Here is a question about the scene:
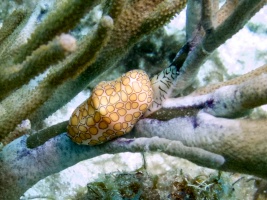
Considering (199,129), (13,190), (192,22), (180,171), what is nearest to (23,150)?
(13,190)

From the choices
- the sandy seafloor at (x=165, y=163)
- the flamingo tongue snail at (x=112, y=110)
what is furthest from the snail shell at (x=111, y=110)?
the sandy seafloor at (x=165, y=163)

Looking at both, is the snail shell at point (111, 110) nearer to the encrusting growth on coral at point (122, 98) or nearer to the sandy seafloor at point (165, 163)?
the encrusting growth on coral at point (122, 98)

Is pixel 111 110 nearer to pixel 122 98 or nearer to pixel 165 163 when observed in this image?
pixel 122 98

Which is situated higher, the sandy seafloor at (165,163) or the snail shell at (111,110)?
the snail shell at (111,110)

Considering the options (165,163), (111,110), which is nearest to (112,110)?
(111,110)

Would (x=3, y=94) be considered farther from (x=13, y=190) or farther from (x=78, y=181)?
(x=78, y=181)

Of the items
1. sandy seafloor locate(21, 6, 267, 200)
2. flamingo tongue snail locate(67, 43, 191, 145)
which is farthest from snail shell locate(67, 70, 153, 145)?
sandy seafloor locate(21, 6, 267, 200)

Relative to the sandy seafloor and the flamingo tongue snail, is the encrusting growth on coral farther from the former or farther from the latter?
the sandy seafloor

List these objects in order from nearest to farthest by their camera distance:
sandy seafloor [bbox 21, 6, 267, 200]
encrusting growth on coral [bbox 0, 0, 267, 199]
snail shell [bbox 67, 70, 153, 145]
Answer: encrusting growth on coral [bbox 0, 0, 267, 199]
snail shell [bbox 67, 70, 153, 145]
sandy seafloor [bbox 21, 6, 267, 200]
